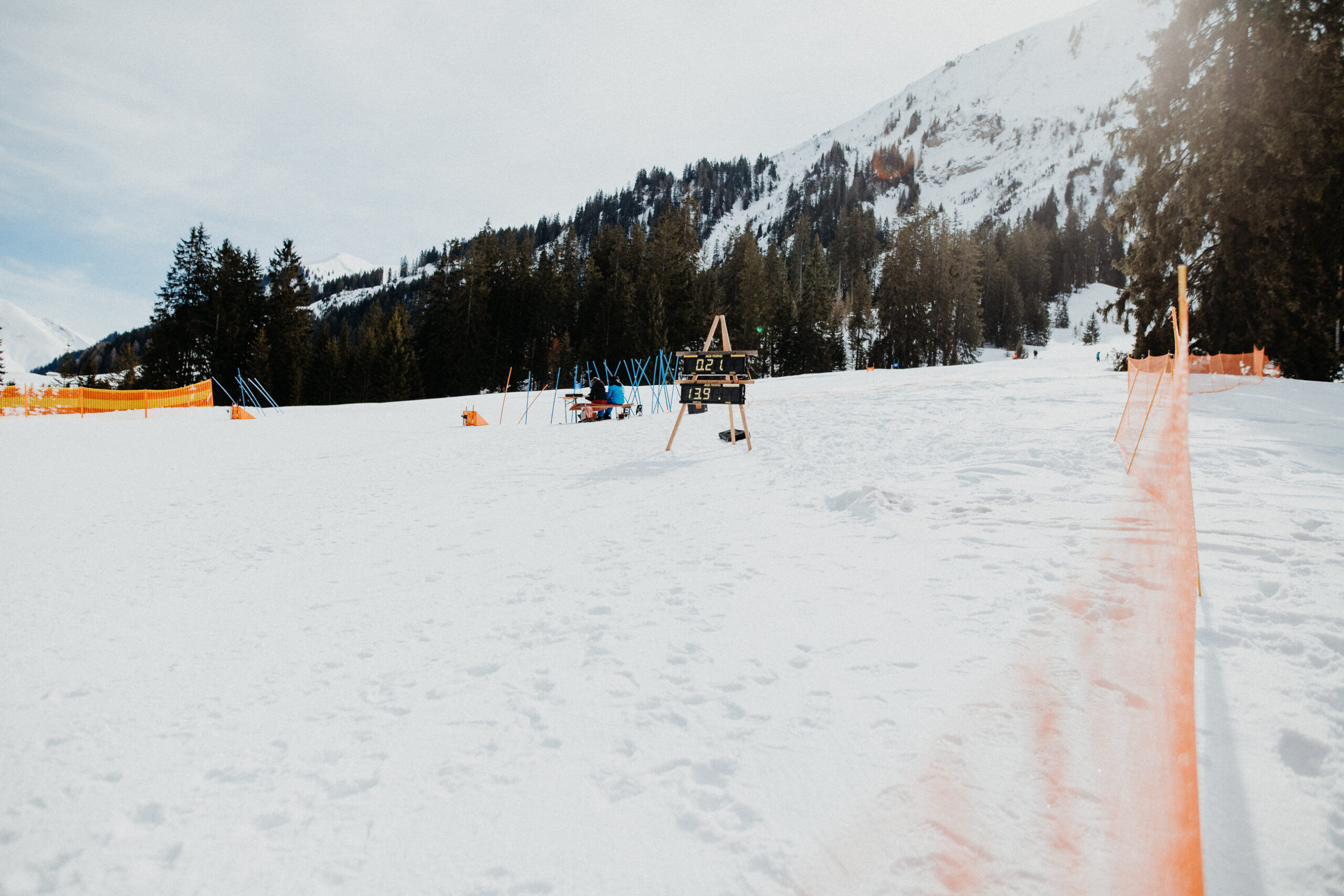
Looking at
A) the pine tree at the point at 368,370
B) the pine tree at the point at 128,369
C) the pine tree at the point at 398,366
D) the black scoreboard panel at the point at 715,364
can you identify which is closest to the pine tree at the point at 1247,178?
the black scoreboard panel at the point at 715,364

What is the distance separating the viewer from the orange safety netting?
2220cm

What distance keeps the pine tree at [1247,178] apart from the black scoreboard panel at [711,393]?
1849 cm

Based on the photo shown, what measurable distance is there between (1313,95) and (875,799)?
24856mm

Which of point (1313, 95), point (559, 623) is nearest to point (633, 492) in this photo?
point (559, 623)

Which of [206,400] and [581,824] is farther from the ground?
[206,400]

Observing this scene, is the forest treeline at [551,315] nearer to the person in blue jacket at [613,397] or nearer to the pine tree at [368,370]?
the pine tree at [368,370]

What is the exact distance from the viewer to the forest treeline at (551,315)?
42.8 m

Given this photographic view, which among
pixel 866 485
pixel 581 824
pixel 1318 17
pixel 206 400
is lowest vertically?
pixel 581 824

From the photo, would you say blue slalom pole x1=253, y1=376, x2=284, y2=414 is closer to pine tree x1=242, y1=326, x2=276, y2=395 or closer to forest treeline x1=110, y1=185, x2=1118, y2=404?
pine tree x1=242, y1=326, x2=276, y2=395

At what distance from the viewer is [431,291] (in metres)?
53.6

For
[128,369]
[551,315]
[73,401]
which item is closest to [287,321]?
[551,315]

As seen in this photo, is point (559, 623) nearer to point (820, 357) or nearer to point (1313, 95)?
point (1313, 95)

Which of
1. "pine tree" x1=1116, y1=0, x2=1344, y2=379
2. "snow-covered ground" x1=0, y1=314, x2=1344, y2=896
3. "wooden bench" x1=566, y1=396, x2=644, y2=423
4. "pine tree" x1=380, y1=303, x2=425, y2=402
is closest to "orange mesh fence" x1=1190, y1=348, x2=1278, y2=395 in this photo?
"pine tree" x1=1116, y1=0, x2=1344, y2=379

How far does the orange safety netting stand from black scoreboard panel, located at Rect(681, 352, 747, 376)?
2188 centimetres
